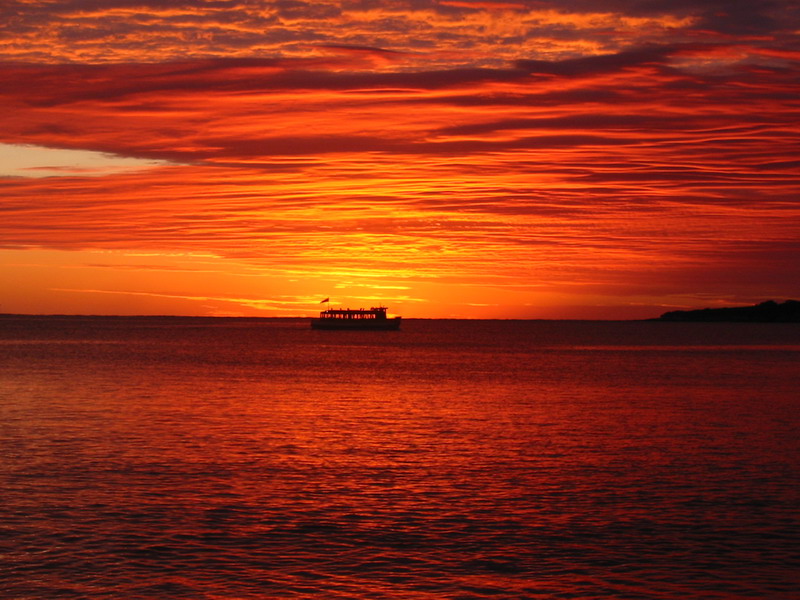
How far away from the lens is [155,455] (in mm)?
31766

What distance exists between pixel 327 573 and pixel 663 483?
43.2 feet

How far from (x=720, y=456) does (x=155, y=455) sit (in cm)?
1983

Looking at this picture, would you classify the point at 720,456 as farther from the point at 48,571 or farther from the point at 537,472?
the point at 48,571

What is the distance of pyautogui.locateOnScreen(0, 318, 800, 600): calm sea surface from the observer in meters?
17.9

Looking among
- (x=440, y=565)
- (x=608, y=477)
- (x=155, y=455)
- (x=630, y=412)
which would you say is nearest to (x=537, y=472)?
(x=608, y=477)

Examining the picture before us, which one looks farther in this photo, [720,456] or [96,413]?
[96,413]

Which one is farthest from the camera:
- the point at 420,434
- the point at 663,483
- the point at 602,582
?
the point at 420,434

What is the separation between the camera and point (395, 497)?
82.5ft

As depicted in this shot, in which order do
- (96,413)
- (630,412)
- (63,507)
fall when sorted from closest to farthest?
(63,507), (96,413), (630,412)

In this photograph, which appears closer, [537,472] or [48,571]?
[48,571]

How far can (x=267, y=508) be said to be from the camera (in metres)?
23.5

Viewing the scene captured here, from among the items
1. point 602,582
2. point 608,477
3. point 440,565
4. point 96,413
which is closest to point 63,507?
point 440,565

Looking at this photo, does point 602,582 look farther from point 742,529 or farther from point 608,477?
point 608,477

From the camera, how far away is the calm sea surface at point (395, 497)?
58.6 feet
